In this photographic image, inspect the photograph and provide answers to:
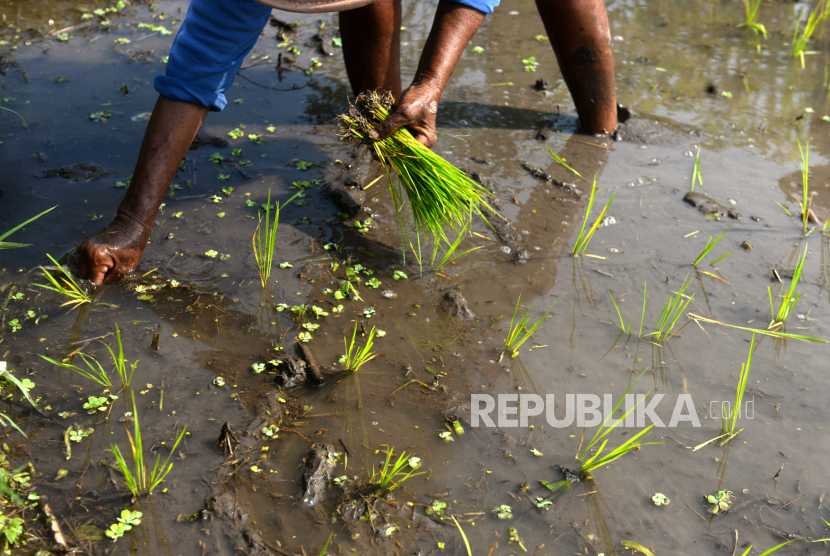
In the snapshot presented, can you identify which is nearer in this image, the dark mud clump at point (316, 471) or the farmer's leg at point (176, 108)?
the dark mud clump at point (316, 471)

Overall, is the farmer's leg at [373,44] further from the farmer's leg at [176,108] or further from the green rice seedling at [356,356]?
the green rice seedling at [356,356]

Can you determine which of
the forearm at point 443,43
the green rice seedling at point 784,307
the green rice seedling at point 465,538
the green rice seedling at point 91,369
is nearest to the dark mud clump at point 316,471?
the green rice seedling at point 465,538

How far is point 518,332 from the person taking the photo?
2096 millimetres

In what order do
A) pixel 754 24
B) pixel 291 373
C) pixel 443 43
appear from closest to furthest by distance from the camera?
pixel 291 373 < pixel 443 43 < pixel 754 24

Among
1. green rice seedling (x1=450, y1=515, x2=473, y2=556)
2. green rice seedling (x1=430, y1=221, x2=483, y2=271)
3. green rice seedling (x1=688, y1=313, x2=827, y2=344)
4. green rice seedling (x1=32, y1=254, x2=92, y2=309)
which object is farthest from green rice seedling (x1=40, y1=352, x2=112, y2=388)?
green rice seedling (x1=688, y1=313, x2=827, y2=344)

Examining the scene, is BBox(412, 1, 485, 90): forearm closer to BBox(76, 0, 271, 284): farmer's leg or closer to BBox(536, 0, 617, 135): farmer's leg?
BBox(76, 0, 271, 284): farmer's leg

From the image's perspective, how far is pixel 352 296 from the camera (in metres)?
2.33

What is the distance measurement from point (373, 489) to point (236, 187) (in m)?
1.78

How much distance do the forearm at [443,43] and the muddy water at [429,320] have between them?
2.21 ft

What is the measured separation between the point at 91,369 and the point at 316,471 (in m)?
0.86

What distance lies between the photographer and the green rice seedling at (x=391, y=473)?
1.63 m

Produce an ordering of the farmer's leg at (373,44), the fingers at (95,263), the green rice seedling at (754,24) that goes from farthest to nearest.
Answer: the green rice seedling at (754,24) < the farmer's leg at (373,44) < the fingers at (95,263)

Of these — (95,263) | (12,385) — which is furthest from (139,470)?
(95,263)

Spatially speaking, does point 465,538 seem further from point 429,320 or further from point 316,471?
point 429,320
